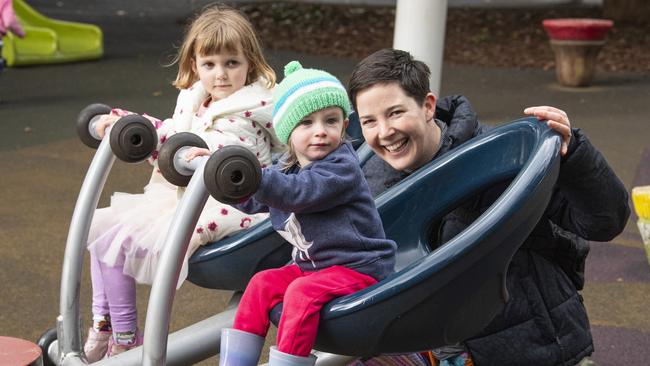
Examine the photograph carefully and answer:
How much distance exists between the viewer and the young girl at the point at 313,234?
8.07ft

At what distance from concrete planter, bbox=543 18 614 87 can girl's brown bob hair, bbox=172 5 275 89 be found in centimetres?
611

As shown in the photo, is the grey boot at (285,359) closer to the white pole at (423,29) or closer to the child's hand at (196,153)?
the child's hand at (196,153)

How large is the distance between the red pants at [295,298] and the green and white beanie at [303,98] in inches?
12.9

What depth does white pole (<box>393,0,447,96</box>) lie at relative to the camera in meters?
6.67

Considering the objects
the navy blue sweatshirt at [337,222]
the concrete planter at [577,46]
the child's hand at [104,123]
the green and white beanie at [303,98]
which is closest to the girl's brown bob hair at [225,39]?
the child's hand at [104,123]

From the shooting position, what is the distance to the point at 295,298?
2.47 metres

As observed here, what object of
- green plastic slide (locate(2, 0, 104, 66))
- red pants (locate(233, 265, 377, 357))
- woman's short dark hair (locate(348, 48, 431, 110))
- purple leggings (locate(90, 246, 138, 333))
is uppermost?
woman's short dark hair (locate(348, 48, 431, 110))

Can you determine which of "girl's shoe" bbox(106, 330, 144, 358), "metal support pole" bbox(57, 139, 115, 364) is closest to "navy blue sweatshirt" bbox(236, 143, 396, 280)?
"metal support pole" bbox(57, 139, 115, 364)

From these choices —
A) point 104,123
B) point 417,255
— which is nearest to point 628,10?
point 417,255

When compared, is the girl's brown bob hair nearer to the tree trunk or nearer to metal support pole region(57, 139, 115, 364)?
metal support pole region(57, 139, 115, 364)

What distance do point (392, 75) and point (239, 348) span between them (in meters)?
0.76

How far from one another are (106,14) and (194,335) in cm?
1228

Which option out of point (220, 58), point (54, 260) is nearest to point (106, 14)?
point (54, 260)

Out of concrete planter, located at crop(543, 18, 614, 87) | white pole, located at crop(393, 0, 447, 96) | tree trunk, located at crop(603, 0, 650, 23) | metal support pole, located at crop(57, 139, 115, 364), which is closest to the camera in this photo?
metal support pole, located at crop(57, 139, 115, 364)
